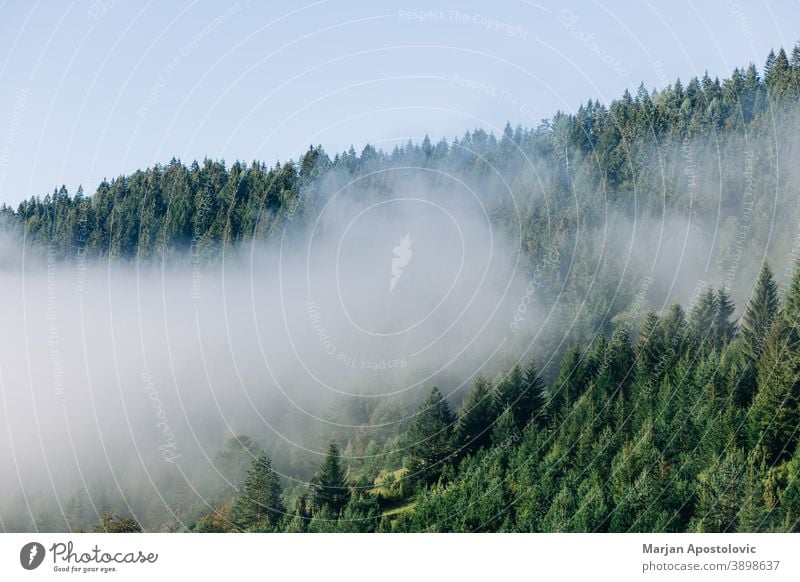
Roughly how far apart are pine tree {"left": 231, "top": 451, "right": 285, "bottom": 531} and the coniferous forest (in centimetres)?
22

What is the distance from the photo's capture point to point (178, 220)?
593 feet

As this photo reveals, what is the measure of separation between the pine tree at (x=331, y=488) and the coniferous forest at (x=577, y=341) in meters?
0.22

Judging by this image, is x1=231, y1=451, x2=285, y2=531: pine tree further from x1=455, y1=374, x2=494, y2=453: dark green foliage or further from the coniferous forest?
x1=455, y1=374, x2=494, y2=453: dark green foliage

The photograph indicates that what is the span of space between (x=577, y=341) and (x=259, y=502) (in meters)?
50.8

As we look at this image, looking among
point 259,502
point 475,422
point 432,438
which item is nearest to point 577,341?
point 475,422

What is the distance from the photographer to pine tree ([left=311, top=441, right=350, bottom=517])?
87.3 meters

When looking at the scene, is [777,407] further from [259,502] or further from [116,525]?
[116,525]

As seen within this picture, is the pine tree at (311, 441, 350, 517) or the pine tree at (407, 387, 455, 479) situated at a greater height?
the pine tree at (407, 387, 455, 479)

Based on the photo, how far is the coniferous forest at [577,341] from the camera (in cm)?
7594

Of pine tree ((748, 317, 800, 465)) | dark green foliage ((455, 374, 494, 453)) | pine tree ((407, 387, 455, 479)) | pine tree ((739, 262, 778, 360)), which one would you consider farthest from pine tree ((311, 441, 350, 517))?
pine tree ((739, 262, 778, 360))

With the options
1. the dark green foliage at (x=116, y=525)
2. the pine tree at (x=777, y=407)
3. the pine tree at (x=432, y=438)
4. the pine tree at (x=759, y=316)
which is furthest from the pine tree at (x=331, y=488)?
the pine tree at (x=759, y=316)

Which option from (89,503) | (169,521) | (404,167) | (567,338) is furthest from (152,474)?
(404,167)

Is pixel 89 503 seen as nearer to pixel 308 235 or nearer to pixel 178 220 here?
pixel 308 235

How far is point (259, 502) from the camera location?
87.4 meters
